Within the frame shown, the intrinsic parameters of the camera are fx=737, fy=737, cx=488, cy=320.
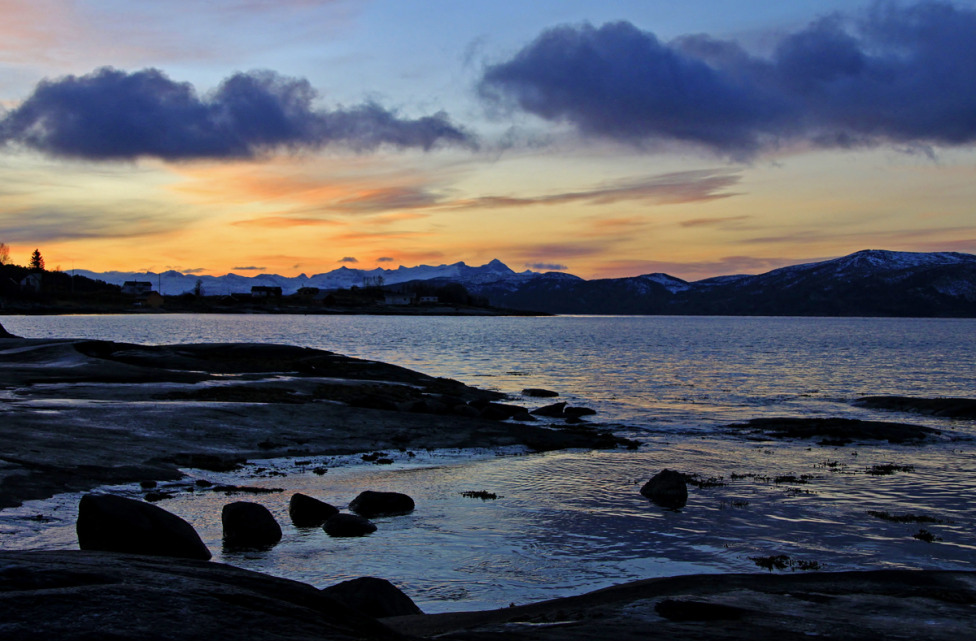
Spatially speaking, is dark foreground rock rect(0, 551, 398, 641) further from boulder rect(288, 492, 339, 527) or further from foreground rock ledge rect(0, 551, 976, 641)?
boulder rect(288, 492, 339, 527)

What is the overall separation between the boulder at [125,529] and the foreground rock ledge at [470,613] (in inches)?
140

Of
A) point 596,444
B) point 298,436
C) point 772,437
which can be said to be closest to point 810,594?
point 596,444

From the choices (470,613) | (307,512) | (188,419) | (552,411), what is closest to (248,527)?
(307,512)

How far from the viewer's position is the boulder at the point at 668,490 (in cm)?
2223

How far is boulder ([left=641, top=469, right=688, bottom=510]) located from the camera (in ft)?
72.9

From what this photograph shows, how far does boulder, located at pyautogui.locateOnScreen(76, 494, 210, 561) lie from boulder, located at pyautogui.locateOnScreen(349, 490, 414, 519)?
20.5ft

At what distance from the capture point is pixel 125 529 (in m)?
13.9

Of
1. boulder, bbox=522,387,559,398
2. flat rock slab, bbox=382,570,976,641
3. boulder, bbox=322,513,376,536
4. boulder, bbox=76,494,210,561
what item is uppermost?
boulder, bbox=76,494,210,561

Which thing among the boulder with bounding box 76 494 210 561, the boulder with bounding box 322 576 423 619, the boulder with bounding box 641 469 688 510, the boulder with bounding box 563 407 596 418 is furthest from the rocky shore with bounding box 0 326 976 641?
the boulder with bounding box 76 494 210 561

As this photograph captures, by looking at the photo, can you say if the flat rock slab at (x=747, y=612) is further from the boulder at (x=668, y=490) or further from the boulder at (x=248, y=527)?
the boulder at (x=668, y=490)

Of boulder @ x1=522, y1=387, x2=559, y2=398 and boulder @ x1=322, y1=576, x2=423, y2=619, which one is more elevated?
boulder @ x1=322, y1=576, x2=423, y2=619

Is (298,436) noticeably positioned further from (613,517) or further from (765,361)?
(765,361)

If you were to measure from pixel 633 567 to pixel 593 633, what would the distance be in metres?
6.46

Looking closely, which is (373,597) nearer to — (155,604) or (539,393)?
(155,604)
